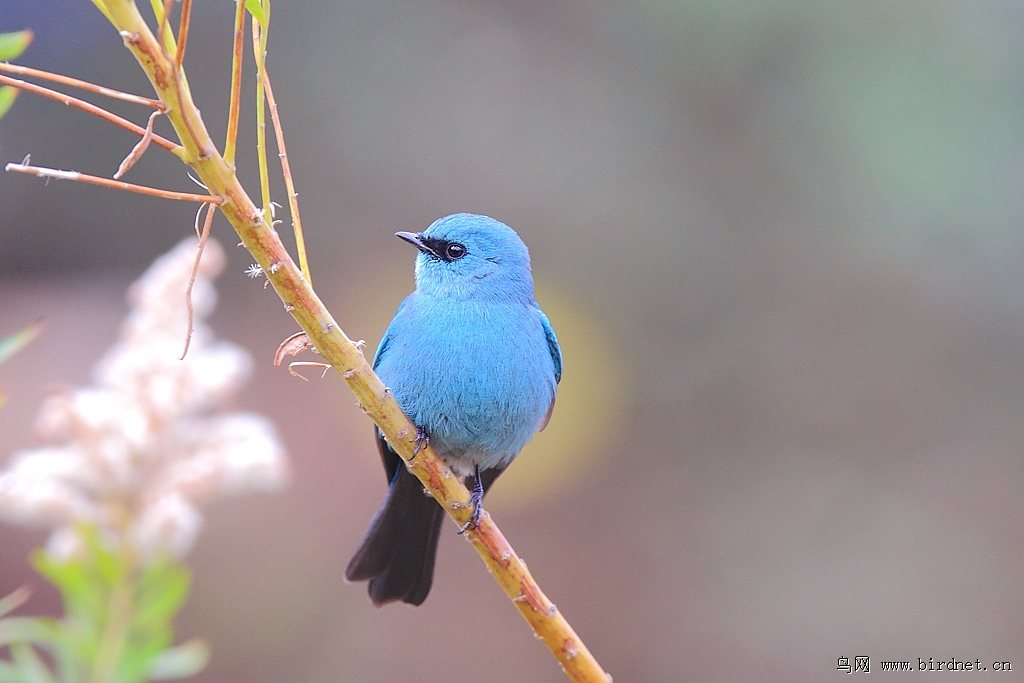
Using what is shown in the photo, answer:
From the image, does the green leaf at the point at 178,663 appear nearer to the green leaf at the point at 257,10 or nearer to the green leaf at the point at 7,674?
the green leaf at the point at 7,674

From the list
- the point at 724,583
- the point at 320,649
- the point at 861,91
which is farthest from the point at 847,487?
the point at 320,649

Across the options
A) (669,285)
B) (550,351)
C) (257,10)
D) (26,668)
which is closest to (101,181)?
(257,10)

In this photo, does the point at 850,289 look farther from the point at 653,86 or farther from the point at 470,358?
the point at 470,358

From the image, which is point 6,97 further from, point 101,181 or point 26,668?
point 26,668

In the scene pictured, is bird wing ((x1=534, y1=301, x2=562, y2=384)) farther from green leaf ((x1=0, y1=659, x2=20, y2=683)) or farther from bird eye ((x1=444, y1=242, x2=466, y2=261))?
green leaf ((x1=0, y1=659, x2=20, y2=683))

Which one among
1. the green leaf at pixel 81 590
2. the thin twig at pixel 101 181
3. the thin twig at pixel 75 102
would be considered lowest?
the green leaf at pixel 81 590

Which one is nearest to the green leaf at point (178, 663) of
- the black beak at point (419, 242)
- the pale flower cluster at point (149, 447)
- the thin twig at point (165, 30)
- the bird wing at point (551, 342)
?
the pale flower cluster at point (149, 447)
